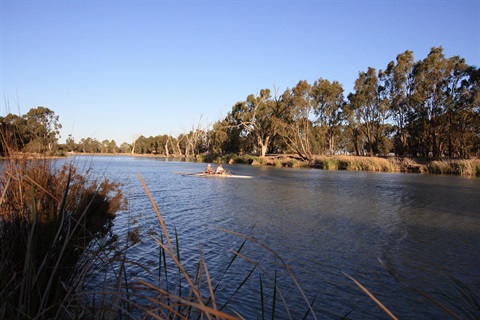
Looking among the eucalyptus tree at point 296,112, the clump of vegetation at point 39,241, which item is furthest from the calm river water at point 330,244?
the eucalyptus tree at point 296,112

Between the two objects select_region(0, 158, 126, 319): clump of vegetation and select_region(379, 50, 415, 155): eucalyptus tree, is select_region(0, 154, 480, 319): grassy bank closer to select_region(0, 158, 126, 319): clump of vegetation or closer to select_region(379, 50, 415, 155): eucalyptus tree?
select_region(0, 158, 126, 319): clump of vegetation

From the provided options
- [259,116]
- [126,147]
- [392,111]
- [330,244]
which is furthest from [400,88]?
[126,147]

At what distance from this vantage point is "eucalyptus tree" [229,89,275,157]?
68.2 m

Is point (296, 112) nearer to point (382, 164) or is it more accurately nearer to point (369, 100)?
point (369, 100)

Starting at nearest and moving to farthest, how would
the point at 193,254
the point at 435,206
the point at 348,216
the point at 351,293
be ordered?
the point at 351,293 < the point at 193,254 < the point at 348,216 < the point at 435,206

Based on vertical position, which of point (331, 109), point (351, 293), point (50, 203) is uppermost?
point (331, 109)

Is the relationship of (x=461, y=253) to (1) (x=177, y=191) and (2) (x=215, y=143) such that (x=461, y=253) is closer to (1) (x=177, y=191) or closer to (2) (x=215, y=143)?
(1) (x=177, y=191)

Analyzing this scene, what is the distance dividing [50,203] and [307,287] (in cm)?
444

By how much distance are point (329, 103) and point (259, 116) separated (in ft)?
45.4

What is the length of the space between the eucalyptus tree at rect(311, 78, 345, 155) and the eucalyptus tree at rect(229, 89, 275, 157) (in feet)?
26.8

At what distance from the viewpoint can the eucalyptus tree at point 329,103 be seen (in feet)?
202

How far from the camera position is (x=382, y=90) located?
5656 cm

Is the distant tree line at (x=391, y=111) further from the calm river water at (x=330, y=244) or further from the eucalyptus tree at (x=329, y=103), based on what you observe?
the calm river water at (x=330, y=244)

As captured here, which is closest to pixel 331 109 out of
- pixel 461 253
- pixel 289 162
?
pixel 289 162
